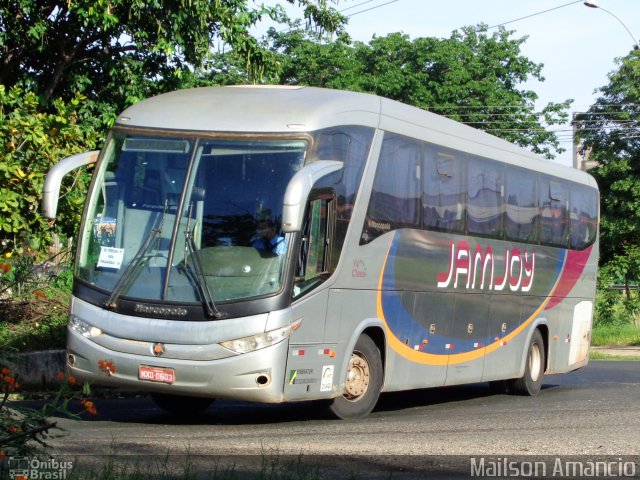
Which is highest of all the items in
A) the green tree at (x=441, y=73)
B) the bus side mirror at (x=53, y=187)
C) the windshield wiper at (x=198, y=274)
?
the green tree at (x=441, y=73)

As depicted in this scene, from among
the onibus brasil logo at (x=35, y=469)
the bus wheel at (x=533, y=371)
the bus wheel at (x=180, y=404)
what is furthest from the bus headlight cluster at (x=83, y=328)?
the bus wheel at (x=533, y=371)

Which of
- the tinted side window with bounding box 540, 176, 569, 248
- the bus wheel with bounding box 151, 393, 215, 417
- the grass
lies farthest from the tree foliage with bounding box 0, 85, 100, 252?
the grass

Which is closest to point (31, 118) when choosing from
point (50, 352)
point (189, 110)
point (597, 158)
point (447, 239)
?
point (50, 352)

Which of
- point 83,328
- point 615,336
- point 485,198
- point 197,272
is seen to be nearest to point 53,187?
point 83,328

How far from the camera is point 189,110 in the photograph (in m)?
12.1

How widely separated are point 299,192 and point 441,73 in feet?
153

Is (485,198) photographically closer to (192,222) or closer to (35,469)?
(192,222)

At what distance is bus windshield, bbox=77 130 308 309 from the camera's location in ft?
36.6

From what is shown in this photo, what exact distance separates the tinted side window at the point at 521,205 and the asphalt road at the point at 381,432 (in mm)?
2535

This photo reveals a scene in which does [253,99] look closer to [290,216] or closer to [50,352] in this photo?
[290,216]

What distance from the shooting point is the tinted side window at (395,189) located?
12.8 m

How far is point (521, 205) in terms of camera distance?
17.1 meters

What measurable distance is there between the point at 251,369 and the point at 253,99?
3033mm

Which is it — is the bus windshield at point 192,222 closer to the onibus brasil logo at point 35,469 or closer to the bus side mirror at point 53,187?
the bus side mirror at point 53,187
